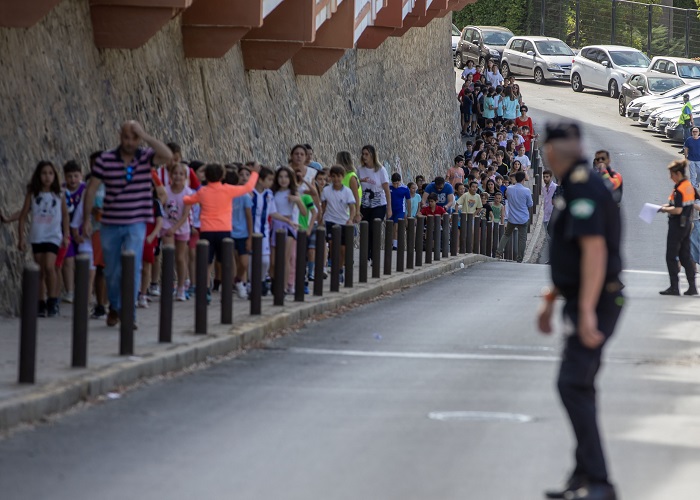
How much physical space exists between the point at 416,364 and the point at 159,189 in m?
3.48

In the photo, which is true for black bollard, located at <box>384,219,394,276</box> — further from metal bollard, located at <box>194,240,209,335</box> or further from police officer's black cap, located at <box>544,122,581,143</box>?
police officer's black cap, located at <box>544,122,581,143</box>

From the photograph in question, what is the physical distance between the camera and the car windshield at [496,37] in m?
60.7

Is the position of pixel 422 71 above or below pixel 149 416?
above

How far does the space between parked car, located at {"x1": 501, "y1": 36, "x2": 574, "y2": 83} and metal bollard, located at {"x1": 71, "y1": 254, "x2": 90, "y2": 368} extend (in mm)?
49697

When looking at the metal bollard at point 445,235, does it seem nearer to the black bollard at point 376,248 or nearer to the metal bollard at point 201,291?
the black bollard at point 376,248

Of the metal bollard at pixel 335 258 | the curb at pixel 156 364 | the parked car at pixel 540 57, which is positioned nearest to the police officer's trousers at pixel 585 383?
the curb at pixel 156 364

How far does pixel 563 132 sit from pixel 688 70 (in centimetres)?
4751

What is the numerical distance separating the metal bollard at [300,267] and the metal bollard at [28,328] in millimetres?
6493

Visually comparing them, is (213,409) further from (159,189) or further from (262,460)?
(159,189)

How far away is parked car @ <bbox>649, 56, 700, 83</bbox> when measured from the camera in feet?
172

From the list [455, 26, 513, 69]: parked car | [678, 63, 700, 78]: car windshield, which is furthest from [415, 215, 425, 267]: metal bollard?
[455, 26, 513, 69]: parked car

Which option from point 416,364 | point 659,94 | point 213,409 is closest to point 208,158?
point 416,364

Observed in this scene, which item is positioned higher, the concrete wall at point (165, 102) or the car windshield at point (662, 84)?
the car windshield at point (662, 84)

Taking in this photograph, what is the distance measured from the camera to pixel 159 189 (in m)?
14.0
